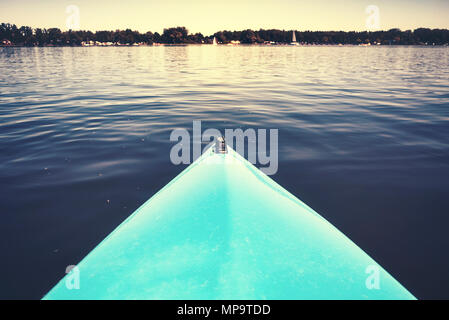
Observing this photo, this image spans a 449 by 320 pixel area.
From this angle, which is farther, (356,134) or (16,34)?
(16,34)

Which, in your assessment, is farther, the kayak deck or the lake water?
the lake water

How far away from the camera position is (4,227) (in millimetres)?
3277

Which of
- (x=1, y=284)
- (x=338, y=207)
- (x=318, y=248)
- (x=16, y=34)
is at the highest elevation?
(x=16, y=34)

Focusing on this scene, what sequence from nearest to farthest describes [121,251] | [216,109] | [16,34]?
[121,251]
[216,109]
[16,34]

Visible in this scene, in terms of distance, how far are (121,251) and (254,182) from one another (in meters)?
1.68

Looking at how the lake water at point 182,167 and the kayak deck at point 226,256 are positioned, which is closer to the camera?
the kayak deck at point 226,256

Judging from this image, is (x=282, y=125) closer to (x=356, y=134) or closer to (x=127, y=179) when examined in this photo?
(x=356, y=134)

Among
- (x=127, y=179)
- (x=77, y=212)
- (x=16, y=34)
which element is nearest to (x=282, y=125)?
(x=127, y=179)

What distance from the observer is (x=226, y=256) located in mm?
1860

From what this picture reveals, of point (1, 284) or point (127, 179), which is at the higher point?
point (127, 179)

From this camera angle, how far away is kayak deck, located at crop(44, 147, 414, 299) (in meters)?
1.69

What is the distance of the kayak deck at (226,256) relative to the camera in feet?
5.53

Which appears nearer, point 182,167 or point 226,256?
point 226,256
